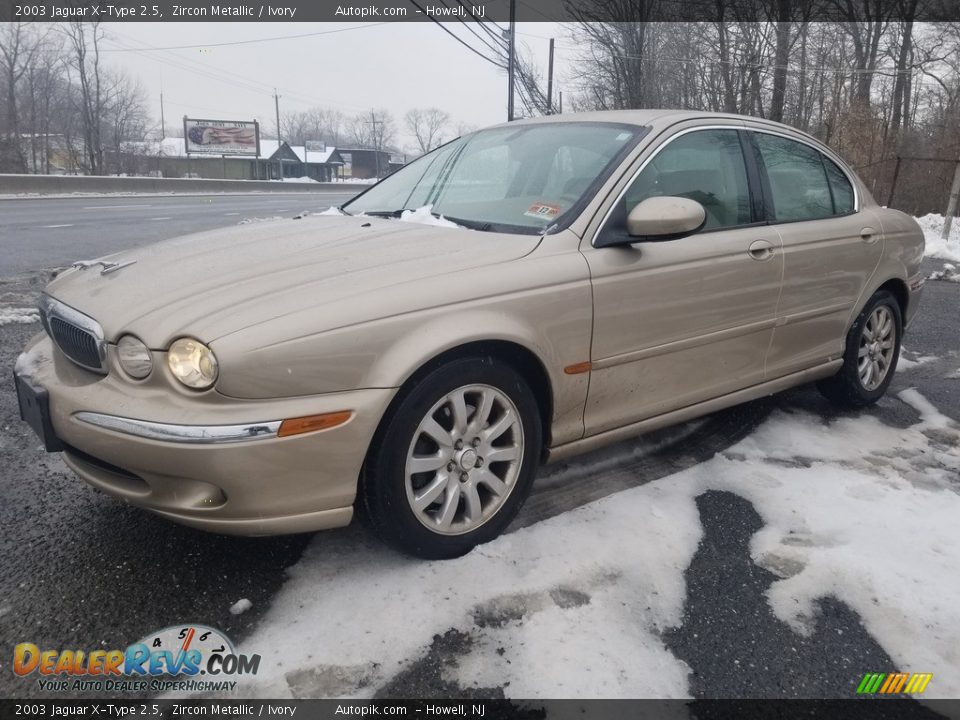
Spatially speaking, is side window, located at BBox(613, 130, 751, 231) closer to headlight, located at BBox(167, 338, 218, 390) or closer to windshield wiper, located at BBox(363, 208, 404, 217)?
windshield wiper, located at BBox(363, 208, 404, 217)

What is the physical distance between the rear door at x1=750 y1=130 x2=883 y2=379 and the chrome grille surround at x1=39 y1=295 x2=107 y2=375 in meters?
2.88

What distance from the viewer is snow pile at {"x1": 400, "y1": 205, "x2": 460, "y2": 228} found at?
306cm

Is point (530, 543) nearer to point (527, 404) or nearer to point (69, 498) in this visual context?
point (527, 404)

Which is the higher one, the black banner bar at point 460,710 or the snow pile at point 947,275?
the snow pile at point 947,275

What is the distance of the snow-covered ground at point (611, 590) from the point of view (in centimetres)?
200

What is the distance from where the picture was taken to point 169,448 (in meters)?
2.04

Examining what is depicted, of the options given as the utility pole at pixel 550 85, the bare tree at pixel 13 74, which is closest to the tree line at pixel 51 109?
the bare tree at pixel 13 74

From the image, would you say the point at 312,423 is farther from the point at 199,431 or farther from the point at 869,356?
the point at 869,356

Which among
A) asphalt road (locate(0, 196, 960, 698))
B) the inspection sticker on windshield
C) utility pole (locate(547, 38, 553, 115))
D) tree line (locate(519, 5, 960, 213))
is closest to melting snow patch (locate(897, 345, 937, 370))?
asphalt road (locate(0, 196, 960, 698))

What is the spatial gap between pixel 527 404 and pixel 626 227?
2.75ft

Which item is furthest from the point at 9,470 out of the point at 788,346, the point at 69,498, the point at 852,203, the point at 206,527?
the point at 852,203

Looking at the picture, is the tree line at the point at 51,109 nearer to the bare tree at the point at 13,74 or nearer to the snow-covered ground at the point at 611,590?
the bare tree at the point at 13,74

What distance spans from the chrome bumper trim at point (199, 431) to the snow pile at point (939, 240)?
1069cm

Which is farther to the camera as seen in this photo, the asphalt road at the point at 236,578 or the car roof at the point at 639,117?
the car roof at the point at 639,117
